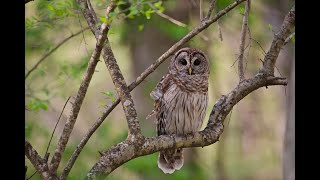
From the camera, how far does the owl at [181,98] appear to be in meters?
3.07

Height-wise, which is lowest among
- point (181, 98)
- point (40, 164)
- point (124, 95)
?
point (40, 164)

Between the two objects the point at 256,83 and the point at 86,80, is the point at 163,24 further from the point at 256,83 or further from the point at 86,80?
the point at 86,80

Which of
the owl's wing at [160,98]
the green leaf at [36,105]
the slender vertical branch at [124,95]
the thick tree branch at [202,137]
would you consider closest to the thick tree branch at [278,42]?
the thick tree branch at [202,137]

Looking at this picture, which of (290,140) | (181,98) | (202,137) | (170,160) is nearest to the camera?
(202,137)

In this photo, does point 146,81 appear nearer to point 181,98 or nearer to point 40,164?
point 181,98

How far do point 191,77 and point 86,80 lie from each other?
37.6 inches

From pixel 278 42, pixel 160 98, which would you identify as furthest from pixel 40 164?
pixel 278 42

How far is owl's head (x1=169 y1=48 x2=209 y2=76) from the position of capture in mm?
3154

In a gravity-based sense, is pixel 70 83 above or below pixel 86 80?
above

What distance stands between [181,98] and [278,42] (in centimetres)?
64

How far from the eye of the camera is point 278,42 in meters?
2.71

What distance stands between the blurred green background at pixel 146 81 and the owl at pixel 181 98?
203 millimetres
